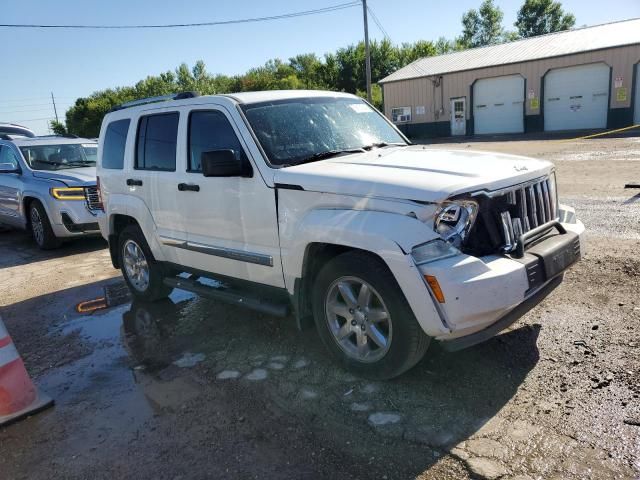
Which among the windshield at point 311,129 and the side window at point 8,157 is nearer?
the windshield at point 311,129

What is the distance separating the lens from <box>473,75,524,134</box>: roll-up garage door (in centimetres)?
3042

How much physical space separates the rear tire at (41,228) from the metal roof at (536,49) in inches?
1070

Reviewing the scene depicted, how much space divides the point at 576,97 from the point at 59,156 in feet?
87.7

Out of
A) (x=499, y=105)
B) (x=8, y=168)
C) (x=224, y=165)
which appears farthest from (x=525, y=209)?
(x=499, y=105)

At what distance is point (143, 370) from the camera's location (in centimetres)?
425

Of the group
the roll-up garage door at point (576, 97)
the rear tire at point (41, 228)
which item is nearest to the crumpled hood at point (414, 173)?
the rear tire at point (41, 228)

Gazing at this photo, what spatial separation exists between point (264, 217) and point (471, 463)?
220 centimetres

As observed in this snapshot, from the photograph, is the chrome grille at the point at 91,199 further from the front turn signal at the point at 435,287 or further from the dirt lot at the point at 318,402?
the front turn signal at the point at 435,287

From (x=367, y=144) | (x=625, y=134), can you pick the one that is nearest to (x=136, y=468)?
(x=367, y=144)

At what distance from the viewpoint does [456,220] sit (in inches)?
126

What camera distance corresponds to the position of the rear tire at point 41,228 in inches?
352

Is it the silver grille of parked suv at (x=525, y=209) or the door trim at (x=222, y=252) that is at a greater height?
the silver grille of parked suv at (x=525, y=209)

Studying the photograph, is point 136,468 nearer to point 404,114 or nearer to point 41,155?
Answer: point 41,155

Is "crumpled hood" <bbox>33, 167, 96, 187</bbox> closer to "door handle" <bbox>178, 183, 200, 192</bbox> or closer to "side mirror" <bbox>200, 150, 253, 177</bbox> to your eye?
"door handle" <bbox>178, 183, 200, 192</bbox>
